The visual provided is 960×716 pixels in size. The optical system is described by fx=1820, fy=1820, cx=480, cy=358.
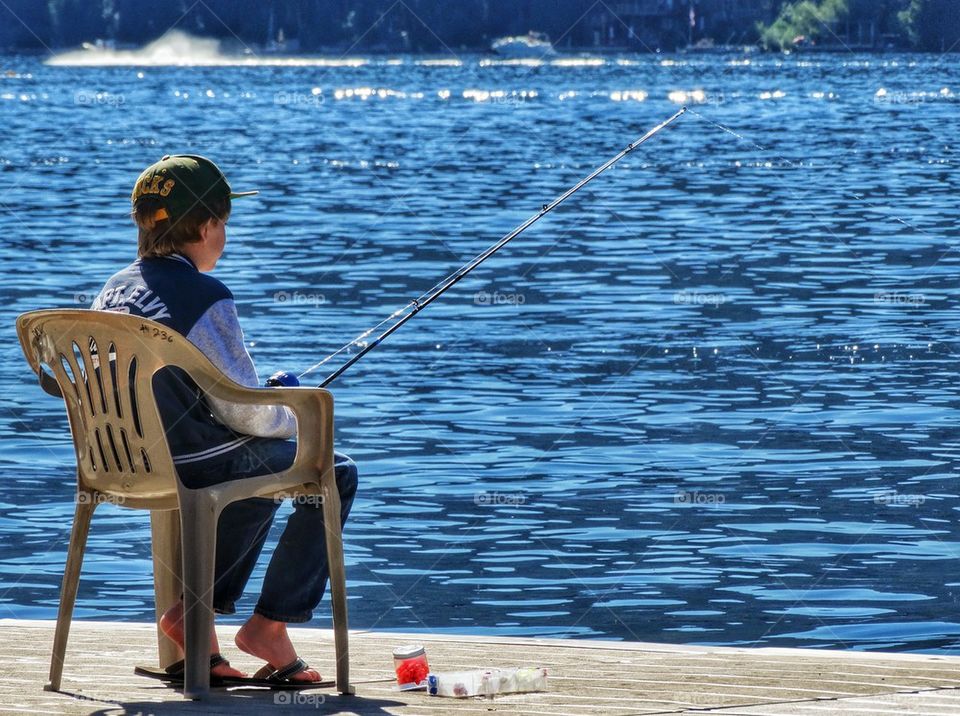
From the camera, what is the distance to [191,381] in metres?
4.26

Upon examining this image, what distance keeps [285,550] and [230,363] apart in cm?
→ 51

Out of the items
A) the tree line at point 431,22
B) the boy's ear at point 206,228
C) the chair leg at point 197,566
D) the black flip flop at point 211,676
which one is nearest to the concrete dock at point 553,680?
the black flip flop at point 211,676

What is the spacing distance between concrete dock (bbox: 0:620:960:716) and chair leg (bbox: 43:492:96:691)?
62 millimetres

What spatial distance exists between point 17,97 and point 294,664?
236 feet

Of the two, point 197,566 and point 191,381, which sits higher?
point 191,381

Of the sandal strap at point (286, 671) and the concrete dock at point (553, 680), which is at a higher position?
the sandal strap at point (286, 671)

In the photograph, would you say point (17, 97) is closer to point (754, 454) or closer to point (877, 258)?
point (877, 258)

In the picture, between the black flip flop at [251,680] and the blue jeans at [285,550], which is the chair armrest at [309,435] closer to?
the blue jeans at [285,550]

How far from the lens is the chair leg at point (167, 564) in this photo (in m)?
4.62

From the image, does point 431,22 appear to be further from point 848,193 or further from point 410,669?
point 410,669

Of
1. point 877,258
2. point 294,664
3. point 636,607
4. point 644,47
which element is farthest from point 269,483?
point 644,47

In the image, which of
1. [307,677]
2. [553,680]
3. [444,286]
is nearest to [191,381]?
[307,677]

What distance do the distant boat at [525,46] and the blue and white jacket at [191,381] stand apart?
129836 millimetres

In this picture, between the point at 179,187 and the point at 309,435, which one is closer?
the point at 309,435
